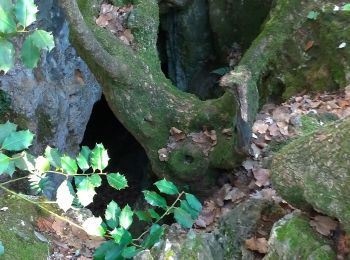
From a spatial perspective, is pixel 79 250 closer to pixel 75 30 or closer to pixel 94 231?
pixel 94 231

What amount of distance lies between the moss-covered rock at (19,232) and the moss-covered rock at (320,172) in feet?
6.16

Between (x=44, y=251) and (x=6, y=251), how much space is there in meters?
0.28

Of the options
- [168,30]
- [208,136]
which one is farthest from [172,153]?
[168,30]

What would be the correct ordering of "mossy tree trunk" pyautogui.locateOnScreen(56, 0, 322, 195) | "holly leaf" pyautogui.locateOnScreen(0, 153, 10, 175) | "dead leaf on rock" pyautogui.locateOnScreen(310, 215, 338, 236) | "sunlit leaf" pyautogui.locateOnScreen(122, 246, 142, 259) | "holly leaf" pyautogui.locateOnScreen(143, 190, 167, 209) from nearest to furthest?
"holly leaf" pyautogui.locateOnScreen(0, 153, 10, 175) → "dead leaf on rock" pyautogui.locateOnScreen(310, 215, 338, 236) → "sunlit leaf" pyautogui.locateOnScreen(122, 246, 142, 259) → "holly leaf" pyautogui.locateOnScreen(143, 190, 167, 209) → "mossy tree trunk" pyautogui.locateOnScreen(56, 0, 322, 195)

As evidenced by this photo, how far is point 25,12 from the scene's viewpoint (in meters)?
1.85

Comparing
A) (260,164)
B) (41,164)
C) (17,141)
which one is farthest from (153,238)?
(260,164)

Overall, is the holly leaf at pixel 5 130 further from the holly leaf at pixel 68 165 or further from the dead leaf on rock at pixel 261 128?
the dead leaf on rock at pixel 261 128

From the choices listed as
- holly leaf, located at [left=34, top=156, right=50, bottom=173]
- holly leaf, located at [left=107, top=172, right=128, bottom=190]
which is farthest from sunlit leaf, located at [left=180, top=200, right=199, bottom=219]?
holly leaf, located at [left=34, top=156, right=50, bottom=173]

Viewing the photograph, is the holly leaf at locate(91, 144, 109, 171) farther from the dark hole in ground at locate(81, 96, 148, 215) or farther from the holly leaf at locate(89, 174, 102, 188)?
the dark hole in ground at locate(81, 96, 148, 215)

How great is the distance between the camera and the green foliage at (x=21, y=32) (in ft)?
5.87

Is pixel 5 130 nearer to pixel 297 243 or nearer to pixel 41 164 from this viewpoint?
pixel 41 164

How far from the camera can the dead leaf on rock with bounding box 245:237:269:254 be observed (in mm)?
3312

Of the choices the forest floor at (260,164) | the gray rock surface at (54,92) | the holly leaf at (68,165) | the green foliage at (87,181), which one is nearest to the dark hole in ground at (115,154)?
the gray rock surface at (54,92)

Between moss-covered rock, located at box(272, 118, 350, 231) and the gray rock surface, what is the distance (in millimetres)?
4600
